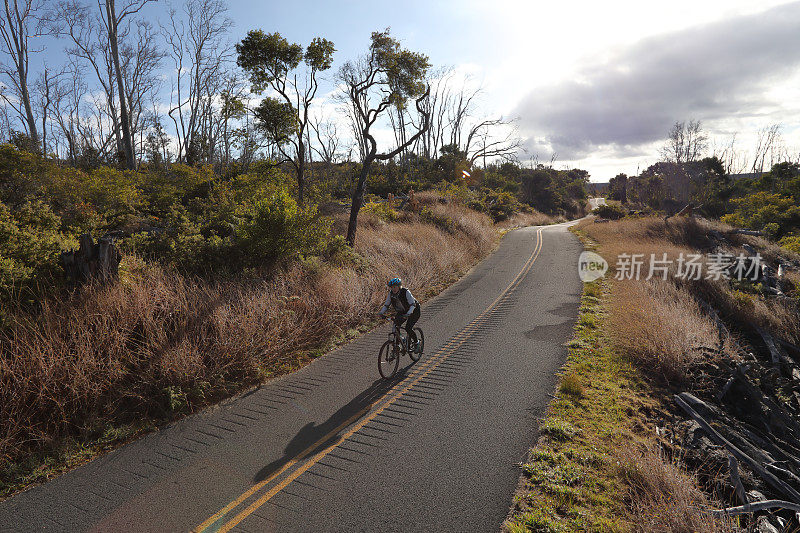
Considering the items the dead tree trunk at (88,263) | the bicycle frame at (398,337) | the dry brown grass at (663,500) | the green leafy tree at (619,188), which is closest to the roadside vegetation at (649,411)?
the dry brown grass at (663,500)

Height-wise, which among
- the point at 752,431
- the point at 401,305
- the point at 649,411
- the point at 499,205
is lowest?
the point at 752,431

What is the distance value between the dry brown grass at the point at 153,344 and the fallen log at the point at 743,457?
7.97 metres

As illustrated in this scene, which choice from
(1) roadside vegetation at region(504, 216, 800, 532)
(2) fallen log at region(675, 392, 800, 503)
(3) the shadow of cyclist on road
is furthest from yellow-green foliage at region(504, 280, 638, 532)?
(3) the shadow of cyclist on road

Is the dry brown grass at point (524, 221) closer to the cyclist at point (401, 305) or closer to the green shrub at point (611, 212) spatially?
the green shrub at point (611, 212)

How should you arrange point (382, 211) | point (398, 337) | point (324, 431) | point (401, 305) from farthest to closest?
point (382, 211), point (401, 305), point (398, 337), point (324, 431)

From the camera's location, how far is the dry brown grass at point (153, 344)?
5.54 m

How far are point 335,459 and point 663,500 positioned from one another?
403 cm

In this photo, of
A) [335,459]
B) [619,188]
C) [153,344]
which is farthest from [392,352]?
[619,188]

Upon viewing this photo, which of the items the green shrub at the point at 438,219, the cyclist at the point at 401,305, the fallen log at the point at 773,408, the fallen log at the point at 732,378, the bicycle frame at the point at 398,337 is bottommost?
the fallen log at the point at 773,408

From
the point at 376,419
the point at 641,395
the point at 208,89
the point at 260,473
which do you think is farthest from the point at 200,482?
the point at 208,89

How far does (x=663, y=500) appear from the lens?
4105 millimetres

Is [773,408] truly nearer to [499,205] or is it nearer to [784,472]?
[784,472]

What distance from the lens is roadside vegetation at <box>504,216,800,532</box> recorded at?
13.9ft

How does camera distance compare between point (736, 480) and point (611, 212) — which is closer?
point (736, 480)
